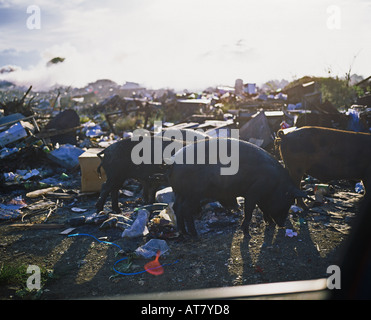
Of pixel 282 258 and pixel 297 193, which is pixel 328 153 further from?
pixel 282 258

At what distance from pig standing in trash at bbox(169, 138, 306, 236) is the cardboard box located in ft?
9.89

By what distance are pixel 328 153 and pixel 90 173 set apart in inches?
201

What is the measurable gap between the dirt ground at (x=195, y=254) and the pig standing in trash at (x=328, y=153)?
2.46 ft

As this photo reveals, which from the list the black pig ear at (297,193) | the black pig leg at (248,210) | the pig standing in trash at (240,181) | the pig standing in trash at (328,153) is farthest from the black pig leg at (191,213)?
the pig standing in trash at (328,153)

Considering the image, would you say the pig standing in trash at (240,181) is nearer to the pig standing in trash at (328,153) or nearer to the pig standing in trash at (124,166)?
the pig standing in trash at (328,153)

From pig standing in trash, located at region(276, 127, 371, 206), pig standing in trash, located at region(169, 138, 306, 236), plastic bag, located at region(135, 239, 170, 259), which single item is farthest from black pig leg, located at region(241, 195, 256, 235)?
pig standing in trash, located at region(276, 127, 371, 206)

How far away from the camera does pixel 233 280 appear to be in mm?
3361

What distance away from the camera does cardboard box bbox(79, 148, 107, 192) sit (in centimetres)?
659

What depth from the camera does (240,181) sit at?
423 cm

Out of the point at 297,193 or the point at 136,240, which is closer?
the point at 297,193

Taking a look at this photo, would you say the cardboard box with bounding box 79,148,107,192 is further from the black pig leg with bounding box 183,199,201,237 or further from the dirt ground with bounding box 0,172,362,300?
the black pig leg with bounding box 183,199,201,237

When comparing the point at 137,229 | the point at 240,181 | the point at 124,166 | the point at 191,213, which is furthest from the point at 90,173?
the point at 240,181
